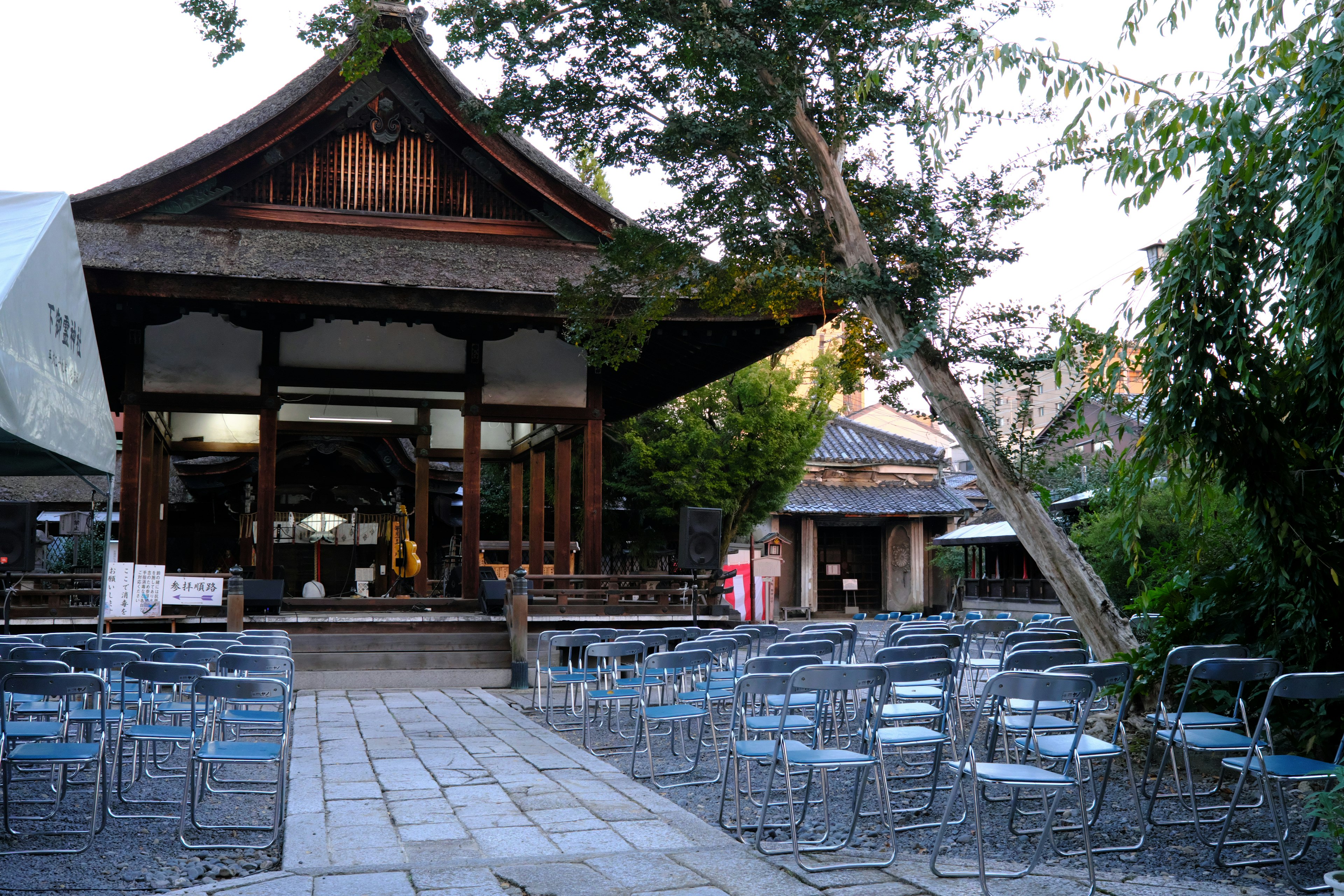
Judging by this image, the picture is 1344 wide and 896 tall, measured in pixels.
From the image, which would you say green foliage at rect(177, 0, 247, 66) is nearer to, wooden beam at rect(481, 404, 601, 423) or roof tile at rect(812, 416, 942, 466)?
wooden beam at rect(481, 404, 601, 423)

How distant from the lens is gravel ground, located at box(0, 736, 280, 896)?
3789 mm

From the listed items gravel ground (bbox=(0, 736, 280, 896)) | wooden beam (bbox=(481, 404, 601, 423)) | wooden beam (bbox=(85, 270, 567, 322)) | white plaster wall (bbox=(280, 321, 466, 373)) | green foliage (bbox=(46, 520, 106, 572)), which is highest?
wooden beam (bbox=(85, 270, 567, 322))

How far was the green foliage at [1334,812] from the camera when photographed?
124 inches

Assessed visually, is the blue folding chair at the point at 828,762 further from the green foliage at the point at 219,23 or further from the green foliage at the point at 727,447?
the green foliage at the point at 727,447

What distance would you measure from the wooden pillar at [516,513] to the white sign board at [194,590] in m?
3.71

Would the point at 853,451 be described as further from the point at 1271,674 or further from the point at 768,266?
the point at 1271,674

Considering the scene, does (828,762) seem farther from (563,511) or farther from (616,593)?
(563,511)

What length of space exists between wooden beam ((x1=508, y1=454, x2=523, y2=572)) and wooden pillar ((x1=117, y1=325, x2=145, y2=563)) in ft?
14.7

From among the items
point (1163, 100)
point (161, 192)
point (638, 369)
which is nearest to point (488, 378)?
point (638, 369)

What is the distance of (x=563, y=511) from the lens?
14.2m

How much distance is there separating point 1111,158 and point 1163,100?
0.32 meters

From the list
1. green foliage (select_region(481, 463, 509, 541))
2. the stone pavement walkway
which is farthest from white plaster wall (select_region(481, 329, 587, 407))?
green foliage (select_region(481, 463, 509, 541))

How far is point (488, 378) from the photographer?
13.5 metres

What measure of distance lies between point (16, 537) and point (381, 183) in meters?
6.22
